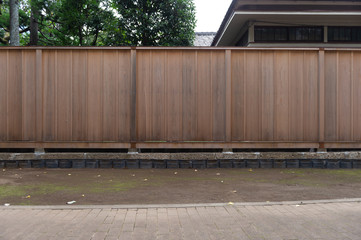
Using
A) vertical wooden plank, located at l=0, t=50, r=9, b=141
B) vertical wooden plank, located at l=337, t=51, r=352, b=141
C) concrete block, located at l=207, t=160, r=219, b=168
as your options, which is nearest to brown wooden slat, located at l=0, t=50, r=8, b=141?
vertical wooden plank, located at l=0, t=50, r=9, b=141

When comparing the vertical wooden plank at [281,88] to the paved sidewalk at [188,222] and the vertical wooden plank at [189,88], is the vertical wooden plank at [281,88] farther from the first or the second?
the paved sidewalk at [188,222]

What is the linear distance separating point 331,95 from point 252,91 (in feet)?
6.06

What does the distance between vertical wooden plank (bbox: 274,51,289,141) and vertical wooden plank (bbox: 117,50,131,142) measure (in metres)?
3.32

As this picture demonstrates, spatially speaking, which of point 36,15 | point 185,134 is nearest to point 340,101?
point 185,134

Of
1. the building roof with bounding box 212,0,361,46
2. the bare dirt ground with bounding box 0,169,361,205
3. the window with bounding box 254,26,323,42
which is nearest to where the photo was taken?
the bare dirt ground with bounding box 0,169,361,205

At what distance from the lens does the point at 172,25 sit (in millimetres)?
12859

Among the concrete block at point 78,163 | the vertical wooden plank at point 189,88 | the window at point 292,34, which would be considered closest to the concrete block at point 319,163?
the vertical wooden plank at point 189,88

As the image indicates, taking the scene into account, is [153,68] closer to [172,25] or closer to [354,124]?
[354,124]

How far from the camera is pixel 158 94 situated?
721cm

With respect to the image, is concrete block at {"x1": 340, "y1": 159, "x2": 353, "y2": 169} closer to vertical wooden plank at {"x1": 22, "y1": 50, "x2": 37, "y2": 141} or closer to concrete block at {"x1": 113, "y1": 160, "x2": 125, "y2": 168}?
concrete block at {"x1": 113, "y1": 160, "x2": 125, "y2": 168}

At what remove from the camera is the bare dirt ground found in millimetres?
4805

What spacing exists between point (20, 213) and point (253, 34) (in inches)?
369

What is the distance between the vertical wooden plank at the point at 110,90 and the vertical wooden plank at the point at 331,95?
4.88 metres

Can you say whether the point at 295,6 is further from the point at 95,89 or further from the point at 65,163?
the point at 65,163
